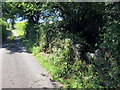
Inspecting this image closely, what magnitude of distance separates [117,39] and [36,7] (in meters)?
5.82

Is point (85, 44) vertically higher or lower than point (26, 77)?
higher

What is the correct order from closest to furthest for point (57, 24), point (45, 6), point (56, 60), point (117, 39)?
point (117, 39), point (56, 60), point (45, 6), point (57, 24)

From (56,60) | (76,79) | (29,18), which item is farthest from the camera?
(29,18)

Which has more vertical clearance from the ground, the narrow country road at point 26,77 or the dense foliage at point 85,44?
the dense foliage at point 85,44

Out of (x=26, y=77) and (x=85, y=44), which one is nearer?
(x=26, y=77)

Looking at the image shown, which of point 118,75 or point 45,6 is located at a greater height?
point 45,6

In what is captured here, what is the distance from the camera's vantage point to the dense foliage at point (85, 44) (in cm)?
397

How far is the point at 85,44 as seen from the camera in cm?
643

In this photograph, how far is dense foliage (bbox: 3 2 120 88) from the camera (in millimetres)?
3975

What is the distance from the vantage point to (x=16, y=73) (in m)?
4.98

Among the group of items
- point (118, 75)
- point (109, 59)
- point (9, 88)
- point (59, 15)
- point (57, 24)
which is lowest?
point (9, 88)

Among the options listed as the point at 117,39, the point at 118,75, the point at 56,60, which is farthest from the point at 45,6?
the point at 118,75

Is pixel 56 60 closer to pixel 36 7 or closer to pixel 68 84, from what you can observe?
pixel 68 84

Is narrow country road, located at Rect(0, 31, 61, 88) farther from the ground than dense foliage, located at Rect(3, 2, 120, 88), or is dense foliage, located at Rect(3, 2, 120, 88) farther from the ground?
dense foliage, located at Rect(3, 2, 120, 88)
